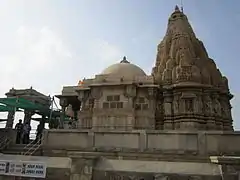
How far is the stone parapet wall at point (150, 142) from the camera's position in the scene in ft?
37.6

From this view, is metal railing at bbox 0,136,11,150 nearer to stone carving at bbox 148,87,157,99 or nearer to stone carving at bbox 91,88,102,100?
stone carving at bbox 91,88,102,100

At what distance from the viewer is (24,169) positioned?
876 centimetres

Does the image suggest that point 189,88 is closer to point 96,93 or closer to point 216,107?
point 216,107

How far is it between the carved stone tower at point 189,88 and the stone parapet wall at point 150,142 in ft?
24.1

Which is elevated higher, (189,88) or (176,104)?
(189,88)

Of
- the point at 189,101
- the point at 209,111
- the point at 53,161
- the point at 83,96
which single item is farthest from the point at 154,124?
the point at 53,161

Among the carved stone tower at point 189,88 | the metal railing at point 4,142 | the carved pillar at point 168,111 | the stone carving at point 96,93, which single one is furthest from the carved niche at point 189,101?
the metal railing at point 4,142

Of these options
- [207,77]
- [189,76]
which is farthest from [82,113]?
[207,77]

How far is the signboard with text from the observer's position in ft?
28.7

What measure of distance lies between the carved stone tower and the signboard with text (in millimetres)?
12088

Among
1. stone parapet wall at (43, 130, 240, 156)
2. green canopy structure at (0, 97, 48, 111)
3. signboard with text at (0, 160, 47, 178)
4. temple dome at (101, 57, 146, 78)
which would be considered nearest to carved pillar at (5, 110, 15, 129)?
green canopy structure at (0, 97, 48, 111)

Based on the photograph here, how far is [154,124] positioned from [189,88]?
13.1 ft

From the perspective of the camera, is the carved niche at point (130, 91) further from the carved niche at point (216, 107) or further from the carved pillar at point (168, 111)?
the carved niche at point (216, 107)

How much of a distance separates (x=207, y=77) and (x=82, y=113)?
10.7 m
